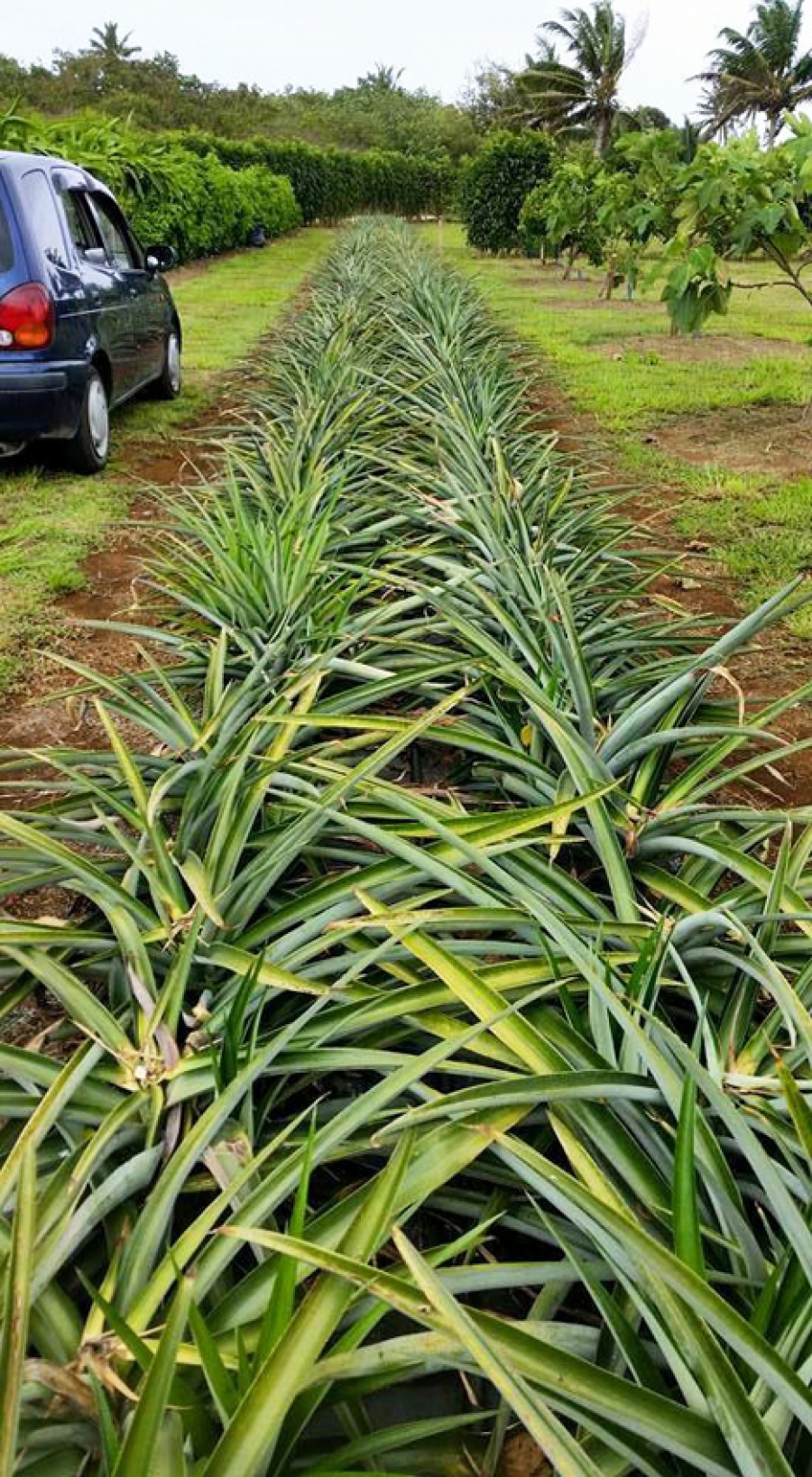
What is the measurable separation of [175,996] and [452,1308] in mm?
570

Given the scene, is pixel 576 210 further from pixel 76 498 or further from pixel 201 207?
pixel 76 498

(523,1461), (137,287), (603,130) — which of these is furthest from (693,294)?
(603,130)

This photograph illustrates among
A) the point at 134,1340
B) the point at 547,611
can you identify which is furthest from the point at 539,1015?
the point at 547,611

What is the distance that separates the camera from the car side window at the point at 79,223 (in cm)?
478

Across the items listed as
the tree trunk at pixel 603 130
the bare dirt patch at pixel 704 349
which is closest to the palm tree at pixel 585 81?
the tree trunk at pixel 603 130

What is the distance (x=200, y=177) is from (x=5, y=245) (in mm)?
14981

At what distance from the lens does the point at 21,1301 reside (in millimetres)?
839

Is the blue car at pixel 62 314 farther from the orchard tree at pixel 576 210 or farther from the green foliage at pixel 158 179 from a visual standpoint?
the orchard tree at pixel 576 210

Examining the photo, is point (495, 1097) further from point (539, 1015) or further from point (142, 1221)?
point (142, 1221)

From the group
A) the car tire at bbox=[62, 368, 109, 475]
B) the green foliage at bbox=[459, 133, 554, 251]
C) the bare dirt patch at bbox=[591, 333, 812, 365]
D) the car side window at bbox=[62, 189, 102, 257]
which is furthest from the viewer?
the green foliage at bbox=[459, 133, 554, 251]

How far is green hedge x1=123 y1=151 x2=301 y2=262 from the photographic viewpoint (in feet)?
48.2

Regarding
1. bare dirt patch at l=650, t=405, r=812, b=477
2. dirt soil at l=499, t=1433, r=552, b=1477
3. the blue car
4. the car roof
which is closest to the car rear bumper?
the blue car

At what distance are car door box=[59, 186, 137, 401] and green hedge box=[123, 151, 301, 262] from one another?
9.86 metres

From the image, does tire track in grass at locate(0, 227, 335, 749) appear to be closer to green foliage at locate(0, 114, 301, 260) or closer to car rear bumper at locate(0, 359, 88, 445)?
car rear bumper at locate(0, 359, 88, 445)
